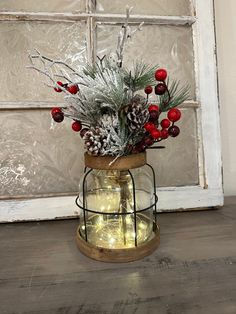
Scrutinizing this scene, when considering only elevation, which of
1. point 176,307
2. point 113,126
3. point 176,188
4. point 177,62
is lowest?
point 176,307

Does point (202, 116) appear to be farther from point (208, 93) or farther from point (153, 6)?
point (153, 6)

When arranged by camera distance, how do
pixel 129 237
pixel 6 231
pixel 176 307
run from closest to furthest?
pixel 176 307 < pixel 129 237 < pixel 6 231

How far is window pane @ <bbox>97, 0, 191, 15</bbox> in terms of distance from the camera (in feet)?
2.80

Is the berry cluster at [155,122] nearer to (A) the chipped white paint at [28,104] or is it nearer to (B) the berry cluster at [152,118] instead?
(B) the berry cluster at [152,118]

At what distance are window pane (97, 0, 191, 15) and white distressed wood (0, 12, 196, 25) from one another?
0.02m

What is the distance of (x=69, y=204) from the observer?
834 millimetres

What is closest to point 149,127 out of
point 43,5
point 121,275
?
point 121,275

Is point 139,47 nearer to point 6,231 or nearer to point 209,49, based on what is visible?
point 209,49

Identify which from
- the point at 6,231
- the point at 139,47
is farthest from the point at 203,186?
the point at 6,231

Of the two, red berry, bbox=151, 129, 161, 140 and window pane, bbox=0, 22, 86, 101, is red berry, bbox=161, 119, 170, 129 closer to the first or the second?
red berry, bbox=151, 129, 161, 140

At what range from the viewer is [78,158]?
2.80ft

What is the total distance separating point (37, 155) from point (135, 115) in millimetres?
368

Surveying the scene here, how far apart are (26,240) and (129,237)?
10.2 inches

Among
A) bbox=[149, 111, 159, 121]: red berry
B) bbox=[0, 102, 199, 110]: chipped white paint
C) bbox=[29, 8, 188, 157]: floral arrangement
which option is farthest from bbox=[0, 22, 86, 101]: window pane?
bbox=[149, 111, 159, 121]: red berry
